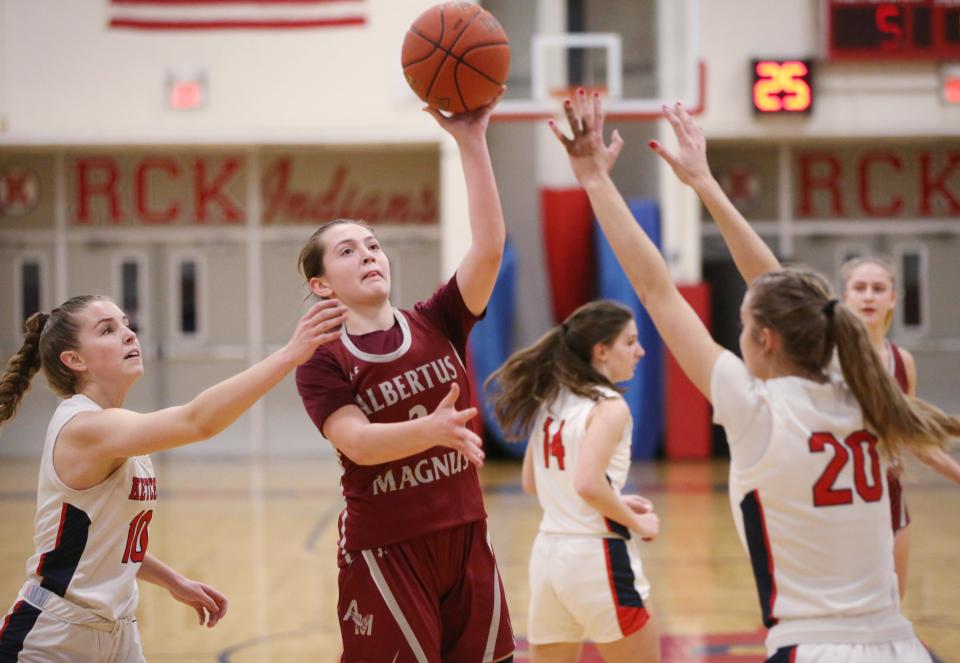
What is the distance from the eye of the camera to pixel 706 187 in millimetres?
2680

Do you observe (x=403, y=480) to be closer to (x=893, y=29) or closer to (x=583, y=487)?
(x=583, y=487)

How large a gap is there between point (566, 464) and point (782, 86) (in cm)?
946

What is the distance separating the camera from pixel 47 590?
9.11 ft

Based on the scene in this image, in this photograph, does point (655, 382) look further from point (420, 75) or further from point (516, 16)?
point (420, 75)

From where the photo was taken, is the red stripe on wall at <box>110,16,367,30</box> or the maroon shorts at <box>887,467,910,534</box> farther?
the red stripe on wall at <box>110,16,367,30</box>

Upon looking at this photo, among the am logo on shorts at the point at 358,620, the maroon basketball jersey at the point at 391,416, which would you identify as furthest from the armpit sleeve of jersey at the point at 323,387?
the am logo on shorts at the point at 358,620

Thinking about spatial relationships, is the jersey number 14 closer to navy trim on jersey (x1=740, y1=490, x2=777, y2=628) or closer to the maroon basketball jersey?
the maroon basketball jersey

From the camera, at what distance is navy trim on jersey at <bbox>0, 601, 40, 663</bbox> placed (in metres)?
2.71

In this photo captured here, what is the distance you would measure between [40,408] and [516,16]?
286 inches

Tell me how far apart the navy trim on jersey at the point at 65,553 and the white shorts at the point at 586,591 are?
1481 millimetres

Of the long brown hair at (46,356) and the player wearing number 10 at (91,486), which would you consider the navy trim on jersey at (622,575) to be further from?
the long brown hair at (46,356)

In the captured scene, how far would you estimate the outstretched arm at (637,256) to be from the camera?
2334 mm

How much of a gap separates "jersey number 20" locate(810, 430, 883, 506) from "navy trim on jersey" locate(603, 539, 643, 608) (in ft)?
4.59

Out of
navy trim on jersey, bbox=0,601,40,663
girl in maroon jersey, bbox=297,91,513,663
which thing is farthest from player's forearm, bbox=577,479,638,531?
navy trim on jersey, bbox=0,601,40,663
